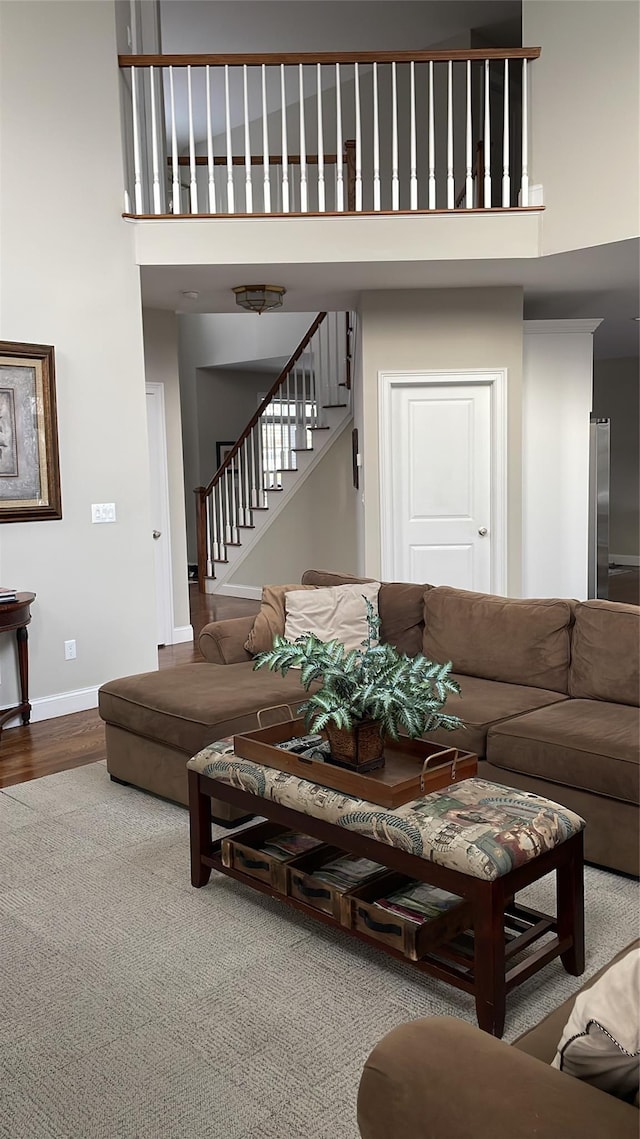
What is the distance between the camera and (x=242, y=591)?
9.37 meters

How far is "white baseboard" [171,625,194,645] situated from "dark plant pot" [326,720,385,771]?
4.68 metres

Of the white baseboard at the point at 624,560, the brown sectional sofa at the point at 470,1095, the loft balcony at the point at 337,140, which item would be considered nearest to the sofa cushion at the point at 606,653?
the brown sectional sofa at the point at 470,1095

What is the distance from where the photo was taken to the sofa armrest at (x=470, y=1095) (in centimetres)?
100

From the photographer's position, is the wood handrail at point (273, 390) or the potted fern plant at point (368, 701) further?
the wood handrail at point (273, 390)

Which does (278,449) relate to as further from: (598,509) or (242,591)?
(598,509)

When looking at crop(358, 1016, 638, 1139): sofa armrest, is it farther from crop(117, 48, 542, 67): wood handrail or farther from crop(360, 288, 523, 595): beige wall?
crop(117, 48, 542, 67): wood handrail

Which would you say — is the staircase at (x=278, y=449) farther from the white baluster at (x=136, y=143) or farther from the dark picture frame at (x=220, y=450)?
the white baluster at (x=136, y=143)

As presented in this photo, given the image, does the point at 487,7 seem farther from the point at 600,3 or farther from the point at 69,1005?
the point at 69,1005


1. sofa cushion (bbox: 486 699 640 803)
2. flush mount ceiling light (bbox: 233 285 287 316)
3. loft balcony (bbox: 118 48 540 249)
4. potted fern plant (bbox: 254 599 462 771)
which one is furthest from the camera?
flush mount ceiling light (bbox: 233 285 287 316)

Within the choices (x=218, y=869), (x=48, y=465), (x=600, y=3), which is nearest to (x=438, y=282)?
(x=600, y=3)

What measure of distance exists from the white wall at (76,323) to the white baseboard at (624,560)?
8302 mm

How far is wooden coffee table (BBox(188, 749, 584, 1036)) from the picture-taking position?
79.2 inches

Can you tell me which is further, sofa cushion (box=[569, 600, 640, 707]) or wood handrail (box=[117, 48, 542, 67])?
wood handrail (box=[117, 48, 542, 67])

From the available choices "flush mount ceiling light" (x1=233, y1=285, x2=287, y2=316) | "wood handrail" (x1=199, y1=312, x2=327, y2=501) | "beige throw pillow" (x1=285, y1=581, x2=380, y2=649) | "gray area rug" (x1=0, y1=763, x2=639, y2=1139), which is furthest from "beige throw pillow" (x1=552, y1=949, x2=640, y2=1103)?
"wood handrail" (x1=199, y1=312, x2=327, y2=501)
